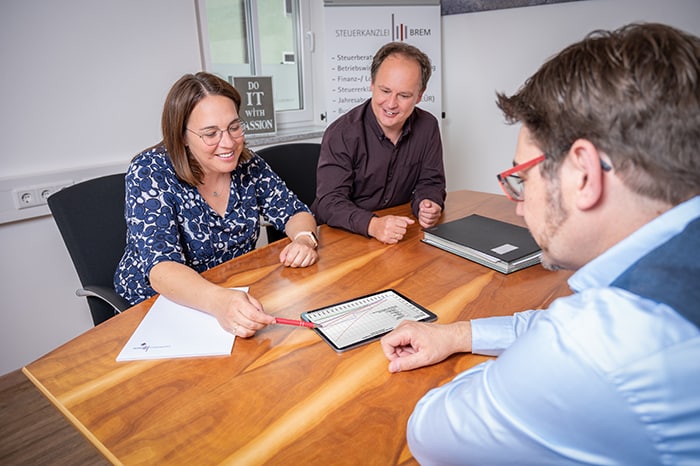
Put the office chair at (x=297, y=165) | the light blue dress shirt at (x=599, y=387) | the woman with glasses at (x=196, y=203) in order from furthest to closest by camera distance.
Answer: the office chair at (x=297, y=165) → the woman with glasses at (x=196, y=203) → the light blue dress shirt at (x=599, y=387)

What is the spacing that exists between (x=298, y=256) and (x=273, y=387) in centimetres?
56

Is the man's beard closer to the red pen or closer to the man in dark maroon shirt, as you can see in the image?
the red pen

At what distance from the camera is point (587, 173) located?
0.59 m

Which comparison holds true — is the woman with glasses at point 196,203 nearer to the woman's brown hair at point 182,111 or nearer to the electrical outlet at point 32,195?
the woman's brown hair at point 182,111

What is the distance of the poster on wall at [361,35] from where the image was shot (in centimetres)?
314

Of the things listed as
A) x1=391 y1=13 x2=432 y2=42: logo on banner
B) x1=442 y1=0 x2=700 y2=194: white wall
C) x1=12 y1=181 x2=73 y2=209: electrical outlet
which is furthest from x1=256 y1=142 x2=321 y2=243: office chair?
x1=391 y1=13 x2=432 y2=42: logo on banner

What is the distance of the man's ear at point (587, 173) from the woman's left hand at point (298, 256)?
881 millimetres

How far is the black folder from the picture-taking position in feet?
4.41

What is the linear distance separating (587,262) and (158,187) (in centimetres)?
118

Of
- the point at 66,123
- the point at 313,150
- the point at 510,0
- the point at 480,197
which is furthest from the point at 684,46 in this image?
the point at 510,0

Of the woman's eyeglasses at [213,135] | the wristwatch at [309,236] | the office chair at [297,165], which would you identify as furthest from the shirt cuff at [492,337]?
the office chair at [297,165]

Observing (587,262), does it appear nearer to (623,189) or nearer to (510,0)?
(623,189)

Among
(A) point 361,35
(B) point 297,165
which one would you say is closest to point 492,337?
(B) point 297,165

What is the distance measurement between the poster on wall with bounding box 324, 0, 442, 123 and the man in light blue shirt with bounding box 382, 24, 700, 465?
2.66 meters
